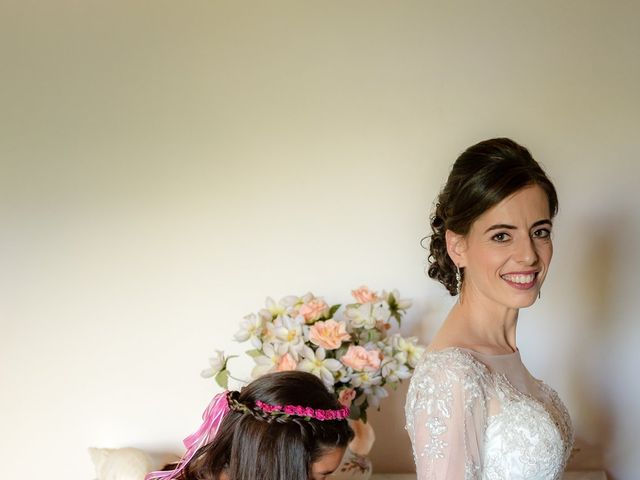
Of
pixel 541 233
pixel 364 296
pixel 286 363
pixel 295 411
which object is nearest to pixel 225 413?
pixel 295 411

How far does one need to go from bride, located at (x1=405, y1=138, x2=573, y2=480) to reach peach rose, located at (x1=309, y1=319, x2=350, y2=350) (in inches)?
13.6

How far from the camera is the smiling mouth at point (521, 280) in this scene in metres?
1.69

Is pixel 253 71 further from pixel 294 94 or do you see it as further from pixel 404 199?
pixel 404 199

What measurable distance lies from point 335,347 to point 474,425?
2.05 feet

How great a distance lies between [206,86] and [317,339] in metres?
0.91

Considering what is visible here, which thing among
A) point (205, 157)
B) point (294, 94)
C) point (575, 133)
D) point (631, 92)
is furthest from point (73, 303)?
point (631, 92)

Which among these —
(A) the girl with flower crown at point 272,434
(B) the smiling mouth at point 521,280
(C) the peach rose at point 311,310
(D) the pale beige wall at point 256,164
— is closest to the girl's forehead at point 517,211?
(B) the smiling mouth at point 521,280

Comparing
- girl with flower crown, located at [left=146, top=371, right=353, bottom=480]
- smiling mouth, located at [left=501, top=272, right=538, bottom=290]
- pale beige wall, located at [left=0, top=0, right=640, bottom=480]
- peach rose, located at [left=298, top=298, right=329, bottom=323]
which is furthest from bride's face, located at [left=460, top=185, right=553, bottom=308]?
pale beige wall, located at [left=0, top=0, right=640, bottom=480]

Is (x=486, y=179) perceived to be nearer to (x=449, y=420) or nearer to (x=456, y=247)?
(x=456, y=247)

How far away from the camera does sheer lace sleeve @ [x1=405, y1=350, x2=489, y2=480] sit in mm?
1486

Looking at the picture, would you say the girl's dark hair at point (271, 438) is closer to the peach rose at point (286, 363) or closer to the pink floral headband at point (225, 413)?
the pink floral headband at point (225, 413)

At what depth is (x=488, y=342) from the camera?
1747mm

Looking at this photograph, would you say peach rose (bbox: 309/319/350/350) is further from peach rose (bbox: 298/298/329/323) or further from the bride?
the bride

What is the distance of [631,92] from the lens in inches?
98.0
